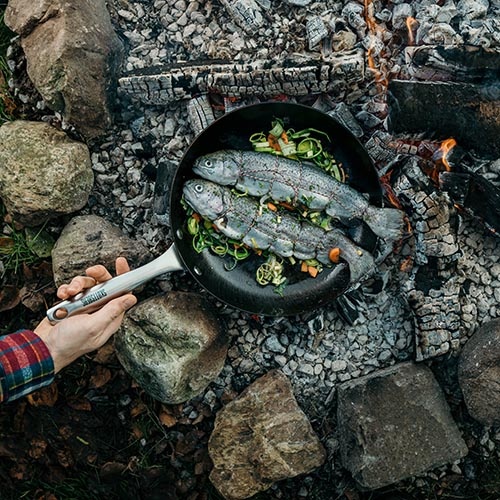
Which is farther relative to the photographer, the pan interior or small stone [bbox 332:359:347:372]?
small stone [bbox 332:359:347:372]

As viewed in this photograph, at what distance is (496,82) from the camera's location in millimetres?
3668

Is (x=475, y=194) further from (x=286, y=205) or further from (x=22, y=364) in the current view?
(x=22, y=364)

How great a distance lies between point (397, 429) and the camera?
3.96 meters

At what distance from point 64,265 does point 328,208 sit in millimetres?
1831

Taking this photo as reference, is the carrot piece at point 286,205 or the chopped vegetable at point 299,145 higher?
the chopped vegetable at point 299,145

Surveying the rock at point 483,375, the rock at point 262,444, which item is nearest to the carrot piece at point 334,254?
the rock at point 262,444

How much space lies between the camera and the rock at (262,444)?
13.2 feet

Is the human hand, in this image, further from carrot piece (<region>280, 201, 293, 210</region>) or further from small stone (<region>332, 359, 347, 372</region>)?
small stone (<region>332, 359, 347, 372</region>)

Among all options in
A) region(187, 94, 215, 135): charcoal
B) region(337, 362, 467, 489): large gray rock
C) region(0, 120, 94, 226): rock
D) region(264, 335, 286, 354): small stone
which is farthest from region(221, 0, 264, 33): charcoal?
region(337, 362, 467, 489): large gray rock

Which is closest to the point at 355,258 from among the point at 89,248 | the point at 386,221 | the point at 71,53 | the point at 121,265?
the point at 386,221

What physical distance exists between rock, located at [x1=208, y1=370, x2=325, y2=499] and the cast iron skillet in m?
0.61

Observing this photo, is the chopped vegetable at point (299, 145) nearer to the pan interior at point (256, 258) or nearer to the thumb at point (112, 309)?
the pan interior at point (256, 258)

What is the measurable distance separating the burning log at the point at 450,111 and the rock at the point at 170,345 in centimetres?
186

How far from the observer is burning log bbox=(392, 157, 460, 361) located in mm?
3896
